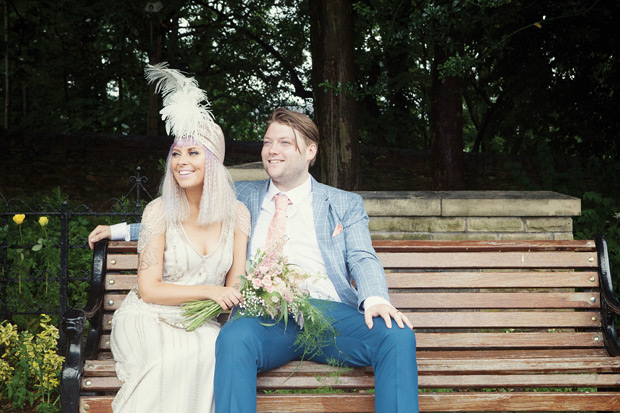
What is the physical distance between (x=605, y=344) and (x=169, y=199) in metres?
2.46

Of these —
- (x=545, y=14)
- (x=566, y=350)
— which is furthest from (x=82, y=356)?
(x=545, y=14)

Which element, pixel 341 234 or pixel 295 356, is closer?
pixel 295 356

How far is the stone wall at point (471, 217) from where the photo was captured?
4.54m

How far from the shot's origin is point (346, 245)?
11.7 feet

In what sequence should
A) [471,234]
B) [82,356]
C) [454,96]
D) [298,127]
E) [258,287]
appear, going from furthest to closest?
[454,96] → [471,234] → [298,127] → [82,356] → [258,287]

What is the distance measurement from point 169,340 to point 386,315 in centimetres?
99

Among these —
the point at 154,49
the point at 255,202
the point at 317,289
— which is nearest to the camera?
the point at 317,289

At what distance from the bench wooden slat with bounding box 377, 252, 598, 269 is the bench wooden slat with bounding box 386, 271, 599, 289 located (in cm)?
5

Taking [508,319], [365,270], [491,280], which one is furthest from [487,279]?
[365,270]

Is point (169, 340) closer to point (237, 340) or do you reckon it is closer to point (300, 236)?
point (237, 340)

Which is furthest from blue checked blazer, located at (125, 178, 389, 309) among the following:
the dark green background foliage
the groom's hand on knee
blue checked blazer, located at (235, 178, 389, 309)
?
the dark green background foliage

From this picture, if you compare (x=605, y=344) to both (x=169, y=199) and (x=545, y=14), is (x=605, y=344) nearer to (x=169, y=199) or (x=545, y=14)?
(x=169, y=199)

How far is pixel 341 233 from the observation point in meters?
3.56

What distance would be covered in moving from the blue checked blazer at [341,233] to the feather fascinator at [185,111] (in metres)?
0.46
